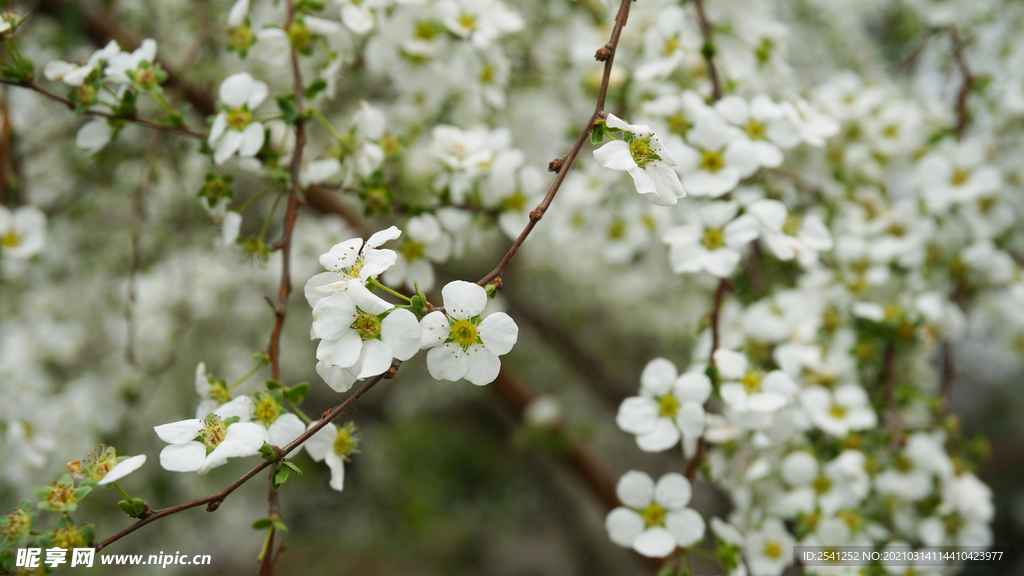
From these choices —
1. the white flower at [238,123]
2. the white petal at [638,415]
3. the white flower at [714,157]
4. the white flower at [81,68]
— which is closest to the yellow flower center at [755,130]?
the white flower at [714,157]

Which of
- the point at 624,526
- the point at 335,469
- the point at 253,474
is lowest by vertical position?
the point at 624,526

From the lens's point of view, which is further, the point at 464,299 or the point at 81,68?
the point at 81,68

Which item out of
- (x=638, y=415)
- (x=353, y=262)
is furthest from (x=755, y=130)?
(x=353, y=262)

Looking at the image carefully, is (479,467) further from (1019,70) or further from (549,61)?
(1019,70)

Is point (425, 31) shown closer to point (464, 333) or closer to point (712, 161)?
point (712, 161)

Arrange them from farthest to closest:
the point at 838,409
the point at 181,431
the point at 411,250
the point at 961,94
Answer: the point at 961,94 < the point at 838,409 < the point at 411,250 < the point at 181,431

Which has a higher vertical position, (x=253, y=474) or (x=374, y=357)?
(x=374, y=357)

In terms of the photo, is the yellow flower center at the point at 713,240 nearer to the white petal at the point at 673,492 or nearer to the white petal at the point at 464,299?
the white petal at the point at 673,492
